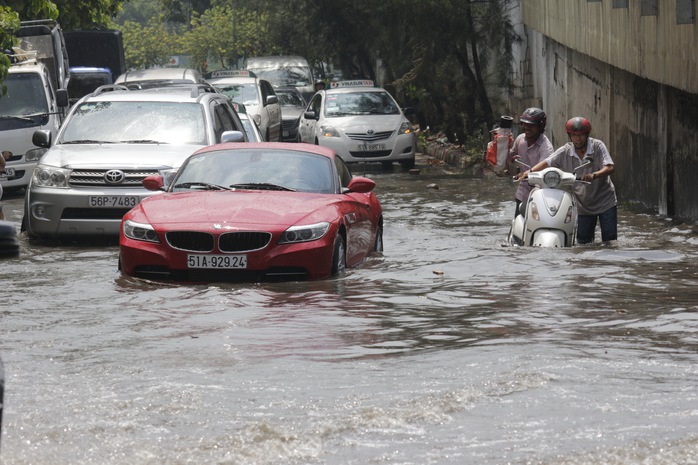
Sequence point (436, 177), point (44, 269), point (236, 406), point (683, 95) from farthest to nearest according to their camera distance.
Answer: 1. point (436, 177)
2. point (683, 95)
3. point (44, 269)
4. point (236, 406)

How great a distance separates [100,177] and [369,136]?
13.2 metres

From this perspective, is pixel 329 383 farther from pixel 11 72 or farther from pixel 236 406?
pixel 11 72

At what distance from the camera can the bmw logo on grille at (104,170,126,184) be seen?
47.5ft

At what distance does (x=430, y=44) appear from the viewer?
30516 millimetres

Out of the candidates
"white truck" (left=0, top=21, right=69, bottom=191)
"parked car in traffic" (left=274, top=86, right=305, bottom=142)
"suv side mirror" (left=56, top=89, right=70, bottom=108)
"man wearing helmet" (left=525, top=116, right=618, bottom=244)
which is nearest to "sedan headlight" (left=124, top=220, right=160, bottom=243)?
"man wearing helmet" (left=525, top=116, right=618, bottom=244)

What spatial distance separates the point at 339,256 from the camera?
37.7ft

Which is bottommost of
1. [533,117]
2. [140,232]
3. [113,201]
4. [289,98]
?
[289,98]

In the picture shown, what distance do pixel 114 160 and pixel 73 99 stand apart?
16848 mm

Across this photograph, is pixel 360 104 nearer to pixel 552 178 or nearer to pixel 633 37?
pixel 633 37

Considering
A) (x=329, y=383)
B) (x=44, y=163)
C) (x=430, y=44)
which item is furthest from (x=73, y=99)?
(x=329, y=383)

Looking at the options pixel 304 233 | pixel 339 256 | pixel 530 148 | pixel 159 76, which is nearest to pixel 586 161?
pixel 530 148

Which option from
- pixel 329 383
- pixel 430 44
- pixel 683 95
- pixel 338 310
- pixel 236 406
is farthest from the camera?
pixel 430 44

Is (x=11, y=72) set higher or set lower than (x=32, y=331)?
higher

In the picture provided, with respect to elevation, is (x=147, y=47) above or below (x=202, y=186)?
above
